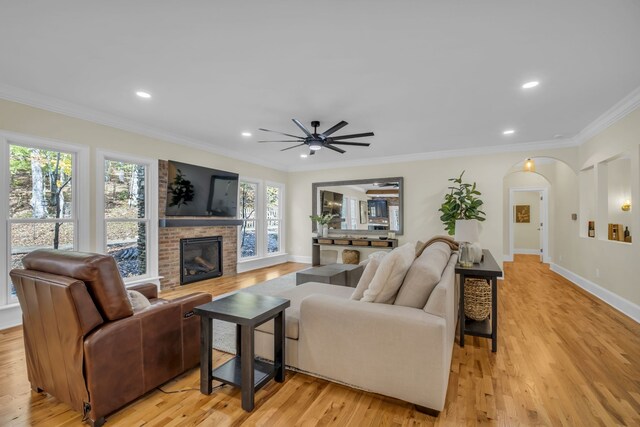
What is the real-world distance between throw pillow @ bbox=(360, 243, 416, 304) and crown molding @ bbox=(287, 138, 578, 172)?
14.9 feet

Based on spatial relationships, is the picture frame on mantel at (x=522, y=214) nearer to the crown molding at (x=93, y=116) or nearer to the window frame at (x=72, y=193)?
the crown molding at (x=93, y=116)

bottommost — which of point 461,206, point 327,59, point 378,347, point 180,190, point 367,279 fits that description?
point 378,347

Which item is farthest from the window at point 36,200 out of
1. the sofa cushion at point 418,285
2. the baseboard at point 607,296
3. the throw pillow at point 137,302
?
the baseboard at point 607,296

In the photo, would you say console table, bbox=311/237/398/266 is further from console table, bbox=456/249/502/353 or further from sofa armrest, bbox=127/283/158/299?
sofa armrest, bbox=127/283/158/299

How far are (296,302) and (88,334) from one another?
1.42 metres

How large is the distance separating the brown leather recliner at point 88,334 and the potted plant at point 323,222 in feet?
17.0

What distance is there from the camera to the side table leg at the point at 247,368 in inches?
68.8

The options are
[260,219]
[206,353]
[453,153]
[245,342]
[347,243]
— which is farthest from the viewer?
[260,219]

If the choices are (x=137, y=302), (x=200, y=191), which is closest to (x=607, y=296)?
(x=137, y=302)

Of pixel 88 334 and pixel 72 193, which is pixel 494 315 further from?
pixel 72 193

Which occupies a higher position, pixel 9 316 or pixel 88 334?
pixel 88 334

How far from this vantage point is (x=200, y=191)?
5.20 meters

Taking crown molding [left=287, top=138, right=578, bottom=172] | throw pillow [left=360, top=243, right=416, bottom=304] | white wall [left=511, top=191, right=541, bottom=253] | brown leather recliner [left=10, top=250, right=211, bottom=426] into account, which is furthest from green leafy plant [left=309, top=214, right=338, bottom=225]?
white wall [left=511, top=191, right=541, bottom=253]

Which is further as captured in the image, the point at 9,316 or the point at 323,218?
the point at 323,218
